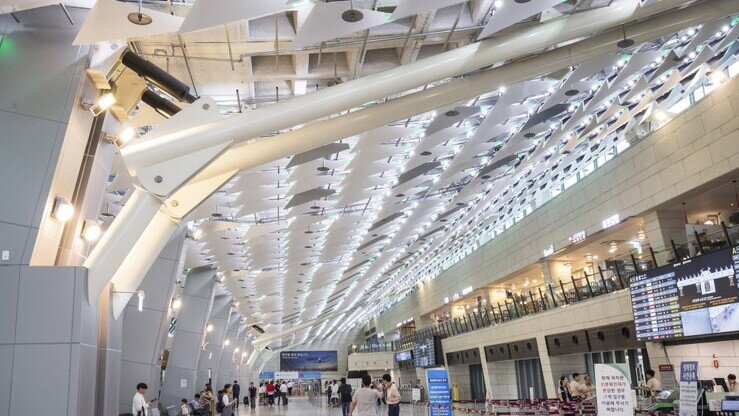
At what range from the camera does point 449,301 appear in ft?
140

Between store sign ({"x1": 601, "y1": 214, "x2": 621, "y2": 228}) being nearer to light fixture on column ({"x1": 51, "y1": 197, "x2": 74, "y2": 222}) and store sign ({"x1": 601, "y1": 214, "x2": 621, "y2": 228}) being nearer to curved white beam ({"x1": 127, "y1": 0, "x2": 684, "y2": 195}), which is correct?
curved white beam ({"x1": 127, "y1": 0, "x2": 684, "y2": 195})

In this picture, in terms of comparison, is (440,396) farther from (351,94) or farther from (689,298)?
(351,94)

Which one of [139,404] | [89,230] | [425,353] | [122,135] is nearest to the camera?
[89,230]

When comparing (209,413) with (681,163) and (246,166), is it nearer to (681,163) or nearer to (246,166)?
(246,166)

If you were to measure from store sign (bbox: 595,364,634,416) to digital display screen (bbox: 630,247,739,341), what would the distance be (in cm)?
719

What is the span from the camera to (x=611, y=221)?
20.7m

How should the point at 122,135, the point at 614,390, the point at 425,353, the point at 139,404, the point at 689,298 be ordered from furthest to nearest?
the point at 425,353 < the point at 689,298 < the point at 139,404 < the point at 122,135 < the point at 614,390

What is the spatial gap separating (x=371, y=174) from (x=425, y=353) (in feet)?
100

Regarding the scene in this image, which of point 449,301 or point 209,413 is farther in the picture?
point 449,301

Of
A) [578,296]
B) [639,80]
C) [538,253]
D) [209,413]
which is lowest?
[209,413]

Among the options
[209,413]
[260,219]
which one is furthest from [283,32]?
[209,413]

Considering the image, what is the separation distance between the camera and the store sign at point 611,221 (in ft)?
66.7

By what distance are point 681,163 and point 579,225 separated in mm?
6705

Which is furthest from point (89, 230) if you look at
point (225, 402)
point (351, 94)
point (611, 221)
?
point (611, 221)
